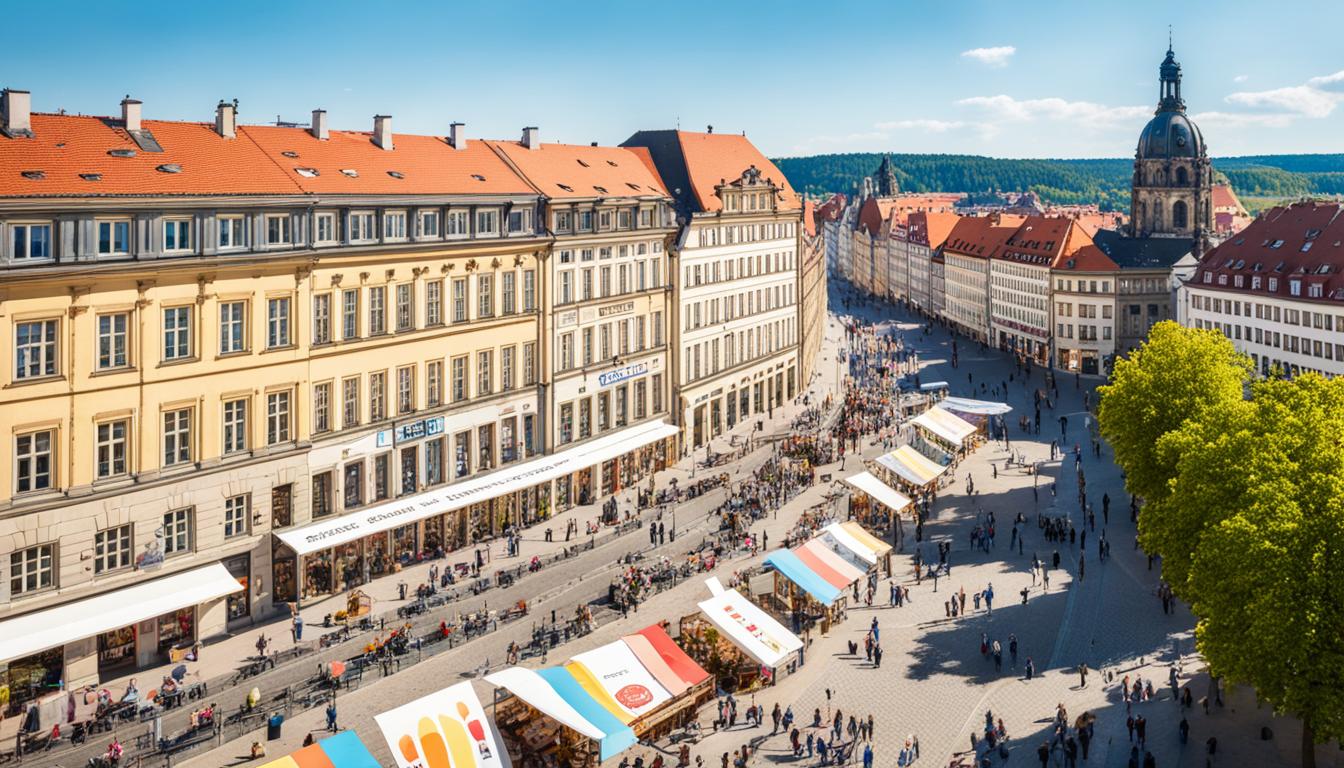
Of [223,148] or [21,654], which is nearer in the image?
[21,654]

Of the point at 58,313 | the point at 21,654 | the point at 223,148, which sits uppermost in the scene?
the point at 223,148

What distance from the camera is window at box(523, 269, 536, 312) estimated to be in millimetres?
61500

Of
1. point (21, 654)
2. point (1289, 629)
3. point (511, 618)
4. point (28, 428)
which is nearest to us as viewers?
point (1289, 629)

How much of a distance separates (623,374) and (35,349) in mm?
34896

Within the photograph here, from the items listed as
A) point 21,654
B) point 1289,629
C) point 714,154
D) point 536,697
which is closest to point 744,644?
point 536,697

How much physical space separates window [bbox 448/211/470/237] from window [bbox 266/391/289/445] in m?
11.9

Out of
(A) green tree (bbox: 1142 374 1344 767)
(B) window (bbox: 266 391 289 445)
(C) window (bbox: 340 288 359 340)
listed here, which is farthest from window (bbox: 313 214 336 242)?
(A) green tree (bbox: 1142 374 1344 767)

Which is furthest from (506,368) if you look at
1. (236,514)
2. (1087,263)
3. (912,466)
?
(1087,263)

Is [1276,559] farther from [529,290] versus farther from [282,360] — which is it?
[529,290]

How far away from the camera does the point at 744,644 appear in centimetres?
4116

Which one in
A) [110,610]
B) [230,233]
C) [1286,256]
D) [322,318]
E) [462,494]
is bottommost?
[110,610]

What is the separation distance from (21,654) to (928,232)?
153 meters

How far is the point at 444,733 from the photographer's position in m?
31.5

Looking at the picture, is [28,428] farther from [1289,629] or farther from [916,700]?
[1289,629]
